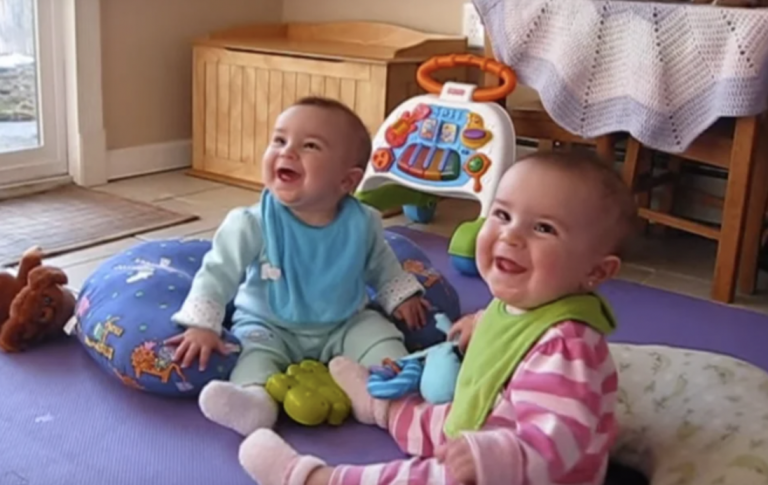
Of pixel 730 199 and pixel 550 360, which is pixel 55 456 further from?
pixel 730 199

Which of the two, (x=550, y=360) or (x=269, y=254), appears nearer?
(x=550, y=360)

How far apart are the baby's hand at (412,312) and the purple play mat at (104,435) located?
0.80ft

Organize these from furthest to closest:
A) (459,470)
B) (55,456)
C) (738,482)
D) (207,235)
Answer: (207,235) < (55,456) < (738,482) < (459,470)

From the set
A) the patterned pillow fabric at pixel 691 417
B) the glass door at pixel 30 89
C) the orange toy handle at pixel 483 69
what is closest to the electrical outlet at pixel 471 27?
the orange toy handle at pixel 483 69

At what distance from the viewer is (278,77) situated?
2.70 meters

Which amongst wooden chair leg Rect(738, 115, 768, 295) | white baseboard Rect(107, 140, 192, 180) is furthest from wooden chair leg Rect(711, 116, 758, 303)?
white baseboard Rect(107, 140, 192, 180)

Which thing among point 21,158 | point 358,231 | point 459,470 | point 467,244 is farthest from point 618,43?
point 21,158

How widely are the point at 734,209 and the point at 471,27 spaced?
111 centimetres

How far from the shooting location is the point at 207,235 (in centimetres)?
229

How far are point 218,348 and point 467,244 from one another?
82 centimetres

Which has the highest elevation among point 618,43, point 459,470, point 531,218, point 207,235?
point 618,43

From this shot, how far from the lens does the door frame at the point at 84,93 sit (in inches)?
103

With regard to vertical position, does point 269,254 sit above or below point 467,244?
above

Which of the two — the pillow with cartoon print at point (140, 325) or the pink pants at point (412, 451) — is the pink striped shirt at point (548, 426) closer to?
the pink pants at point (412, 451)
